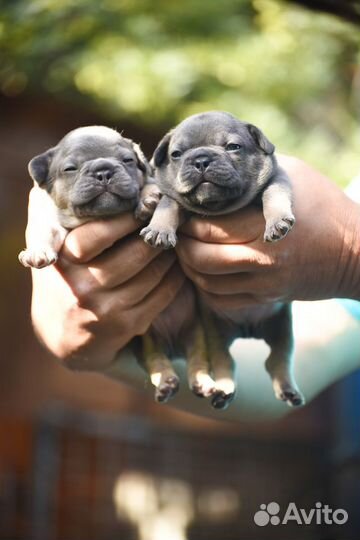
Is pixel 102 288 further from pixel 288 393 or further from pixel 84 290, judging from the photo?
pixel 288 393

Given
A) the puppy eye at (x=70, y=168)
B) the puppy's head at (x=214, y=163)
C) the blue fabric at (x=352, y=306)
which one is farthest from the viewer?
the blue fabric at (x=352, y=306)

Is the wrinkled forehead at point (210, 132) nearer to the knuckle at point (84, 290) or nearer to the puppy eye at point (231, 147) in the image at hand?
the puppy eye at point (231, 147)

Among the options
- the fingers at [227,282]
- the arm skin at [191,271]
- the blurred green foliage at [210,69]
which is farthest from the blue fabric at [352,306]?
the blurred green foliage at [210,69]

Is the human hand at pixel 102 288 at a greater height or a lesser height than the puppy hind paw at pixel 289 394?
greater

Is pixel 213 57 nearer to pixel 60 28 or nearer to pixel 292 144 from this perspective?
pixel 292 144

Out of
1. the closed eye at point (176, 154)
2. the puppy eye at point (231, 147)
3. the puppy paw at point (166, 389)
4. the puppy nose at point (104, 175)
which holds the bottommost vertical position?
the puppy paw at point (166, 389)

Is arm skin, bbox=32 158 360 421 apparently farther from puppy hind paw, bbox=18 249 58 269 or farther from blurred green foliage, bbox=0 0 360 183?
blurred green foliage, bbox=0 0 360 183

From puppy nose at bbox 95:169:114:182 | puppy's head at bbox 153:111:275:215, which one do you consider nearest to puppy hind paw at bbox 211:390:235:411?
puppy's head at bbox 153:111:275:215
